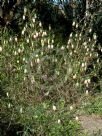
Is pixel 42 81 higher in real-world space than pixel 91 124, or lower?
higher

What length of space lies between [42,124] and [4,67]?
1.88m

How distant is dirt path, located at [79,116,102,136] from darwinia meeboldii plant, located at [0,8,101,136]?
39 centimetres

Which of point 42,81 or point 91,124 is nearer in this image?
Result: point 42,81

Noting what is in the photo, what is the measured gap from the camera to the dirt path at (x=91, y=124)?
767 centimetres

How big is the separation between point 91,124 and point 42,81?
1.21 meters

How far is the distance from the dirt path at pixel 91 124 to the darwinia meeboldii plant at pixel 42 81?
39 centimetres

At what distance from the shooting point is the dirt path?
767 centimetres

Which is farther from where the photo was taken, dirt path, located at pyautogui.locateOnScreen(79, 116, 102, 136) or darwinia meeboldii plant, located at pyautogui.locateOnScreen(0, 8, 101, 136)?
dirt path, located at pyautogui.locateOnScreen(79, 116, 102, 136)

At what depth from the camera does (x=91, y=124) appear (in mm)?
8336

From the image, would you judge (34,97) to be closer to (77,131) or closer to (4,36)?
(77,131)

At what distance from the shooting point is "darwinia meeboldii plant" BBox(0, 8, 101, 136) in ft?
22.8

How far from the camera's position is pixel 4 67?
27.7ft

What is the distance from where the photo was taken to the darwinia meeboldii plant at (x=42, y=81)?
22.8 feet

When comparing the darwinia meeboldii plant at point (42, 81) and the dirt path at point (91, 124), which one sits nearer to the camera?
the darwinia meeboldii plant at point (42, 81)
